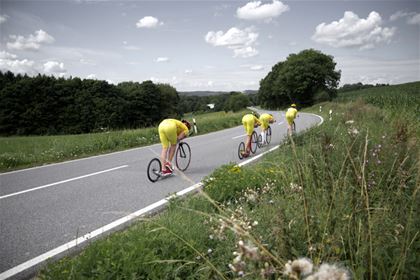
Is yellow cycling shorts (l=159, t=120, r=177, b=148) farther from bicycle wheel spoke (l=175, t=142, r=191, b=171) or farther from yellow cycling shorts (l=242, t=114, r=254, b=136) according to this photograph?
yellow cycling shorts (l=242, t=114, r=254, b=136)

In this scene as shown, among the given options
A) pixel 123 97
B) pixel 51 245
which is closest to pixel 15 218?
pixel 51 245

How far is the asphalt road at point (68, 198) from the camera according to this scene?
3846 mm

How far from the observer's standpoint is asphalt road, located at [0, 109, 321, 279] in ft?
12.6

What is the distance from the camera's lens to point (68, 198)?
5.59 metres

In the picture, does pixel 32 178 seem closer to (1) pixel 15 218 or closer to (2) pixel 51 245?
(1) pixel 15 218

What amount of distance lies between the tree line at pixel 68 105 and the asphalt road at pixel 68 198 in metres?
45.1

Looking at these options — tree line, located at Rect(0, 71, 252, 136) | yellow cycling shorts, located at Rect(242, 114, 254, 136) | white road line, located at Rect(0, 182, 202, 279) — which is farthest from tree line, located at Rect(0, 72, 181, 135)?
white road line, located at Rect(0, 182, 202, 279)

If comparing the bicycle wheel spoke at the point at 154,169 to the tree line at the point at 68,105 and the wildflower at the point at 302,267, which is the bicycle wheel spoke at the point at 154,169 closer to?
the wildflower at the point at 302,267

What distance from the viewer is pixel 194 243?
2826 mm

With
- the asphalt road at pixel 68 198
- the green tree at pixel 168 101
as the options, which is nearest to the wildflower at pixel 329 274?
the asphalt road at pixel 68 198

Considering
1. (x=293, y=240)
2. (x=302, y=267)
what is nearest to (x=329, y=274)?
(x=302, y=267)

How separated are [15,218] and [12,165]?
642 centimetres

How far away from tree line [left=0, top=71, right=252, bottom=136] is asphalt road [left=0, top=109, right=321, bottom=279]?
148 feet

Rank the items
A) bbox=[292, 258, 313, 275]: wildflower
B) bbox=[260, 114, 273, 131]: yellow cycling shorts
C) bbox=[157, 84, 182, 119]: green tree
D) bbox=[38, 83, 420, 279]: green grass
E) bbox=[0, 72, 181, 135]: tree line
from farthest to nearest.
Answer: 1. bbox=[157, 84, 182, 119]: green tree
2. bbox=[0, 72, 181, 135]: tree line
3. bbox=[260, 114, 273, 131]: yellow cycling shorts
4. bbox=[38, 83, 420, 279]: green grass
5. bbox=[292, 258, 313, 275]: wildflower
